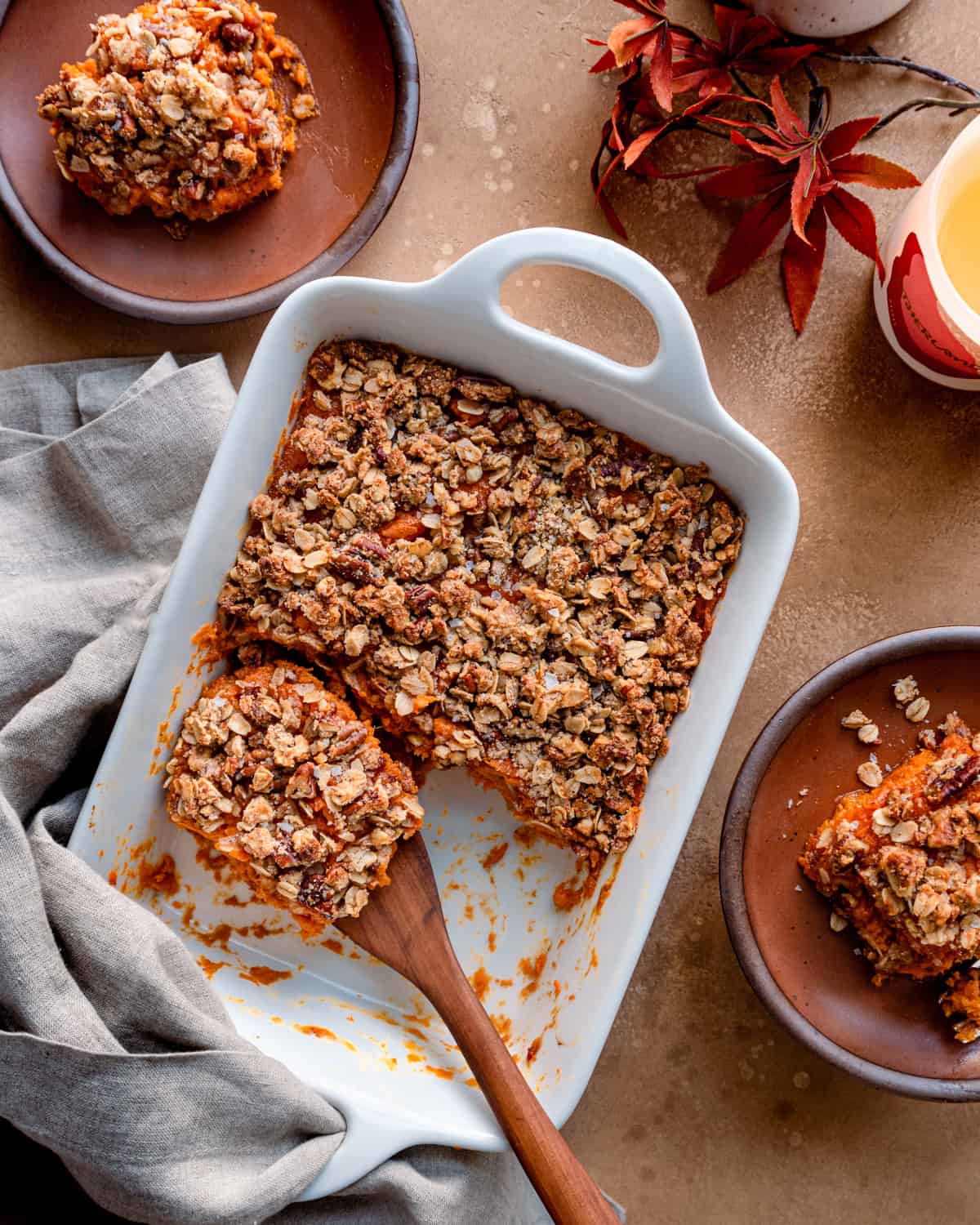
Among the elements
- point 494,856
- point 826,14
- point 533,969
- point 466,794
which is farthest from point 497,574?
point 826,14

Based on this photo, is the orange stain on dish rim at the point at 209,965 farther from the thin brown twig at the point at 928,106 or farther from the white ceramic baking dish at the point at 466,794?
the thin brown twig at the point at 928,106

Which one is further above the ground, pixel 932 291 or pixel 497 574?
pixel 932 291

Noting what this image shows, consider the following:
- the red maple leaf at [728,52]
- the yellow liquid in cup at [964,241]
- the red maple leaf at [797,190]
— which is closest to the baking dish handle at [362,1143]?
the red maple leaf at [797,190]

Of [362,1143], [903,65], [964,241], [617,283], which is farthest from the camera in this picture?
[903,65]

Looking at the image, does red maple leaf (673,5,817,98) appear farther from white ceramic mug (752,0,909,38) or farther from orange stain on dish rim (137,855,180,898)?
orange stain on dish rim (137,855,180,898)

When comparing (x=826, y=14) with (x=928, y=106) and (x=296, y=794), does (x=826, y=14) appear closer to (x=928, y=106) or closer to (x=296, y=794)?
(x=928, y=106)
